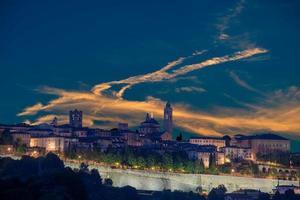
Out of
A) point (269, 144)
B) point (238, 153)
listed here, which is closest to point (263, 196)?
point (238, 153)

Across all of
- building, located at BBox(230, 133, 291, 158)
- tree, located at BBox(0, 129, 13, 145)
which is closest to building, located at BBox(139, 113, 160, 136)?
building, located at BBox(230, 133, 291, 158)

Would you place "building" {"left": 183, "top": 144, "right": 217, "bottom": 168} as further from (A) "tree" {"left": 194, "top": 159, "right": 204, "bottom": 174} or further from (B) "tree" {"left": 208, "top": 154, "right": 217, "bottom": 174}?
(A) "tree" {"left": 194, "top": 159, "right": 204, "bottom": 174}

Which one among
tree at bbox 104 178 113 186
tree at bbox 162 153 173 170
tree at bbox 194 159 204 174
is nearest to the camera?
tree at bbox 104 178 113 186

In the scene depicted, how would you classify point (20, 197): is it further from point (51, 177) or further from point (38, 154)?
point (38, 154)

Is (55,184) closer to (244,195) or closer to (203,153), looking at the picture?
(244,195)

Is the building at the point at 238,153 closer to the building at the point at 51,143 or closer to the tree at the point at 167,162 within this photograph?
the tree at the point at 167,162
